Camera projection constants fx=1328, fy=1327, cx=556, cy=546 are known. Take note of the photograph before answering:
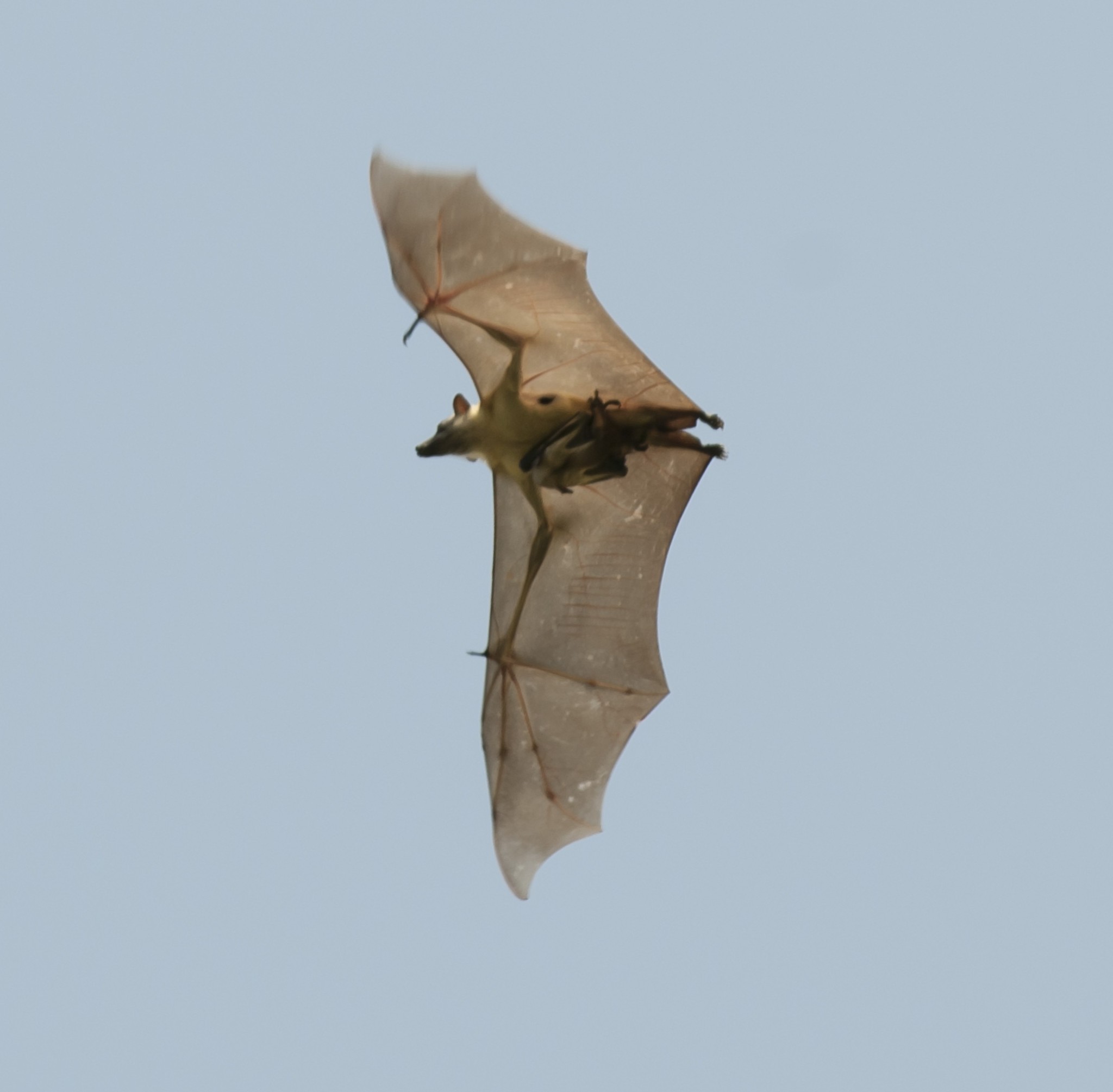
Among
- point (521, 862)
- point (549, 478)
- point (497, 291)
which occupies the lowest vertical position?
point (521, 862)

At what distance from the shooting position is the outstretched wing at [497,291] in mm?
8719

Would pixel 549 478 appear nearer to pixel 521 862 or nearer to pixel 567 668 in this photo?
pixel 567 668

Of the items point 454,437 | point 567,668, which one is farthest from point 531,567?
point 454,437

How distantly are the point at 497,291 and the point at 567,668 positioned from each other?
290 centimetres

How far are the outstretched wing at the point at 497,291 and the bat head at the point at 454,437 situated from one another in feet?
0.76

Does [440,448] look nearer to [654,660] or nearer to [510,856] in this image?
[654,660]

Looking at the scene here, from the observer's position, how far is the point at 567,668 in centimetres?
1012

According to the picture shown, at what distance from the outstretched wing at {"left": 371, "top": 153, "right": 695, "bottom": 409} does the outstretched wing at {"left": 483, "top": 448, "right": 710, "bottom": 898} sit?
0.92 m

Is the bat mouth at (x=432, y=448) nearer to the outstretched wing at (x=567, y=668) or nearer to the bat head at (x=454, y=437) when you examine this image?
the bat head at (x=454, y=437)

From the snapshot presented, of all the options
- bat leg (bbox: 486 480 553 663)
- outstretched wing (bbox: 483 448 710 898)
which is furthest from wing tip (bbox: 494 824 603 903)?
bat leg (bbox: 486 480 553 663)

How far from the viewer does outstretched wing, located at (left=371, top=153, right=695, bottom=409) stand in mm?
8719

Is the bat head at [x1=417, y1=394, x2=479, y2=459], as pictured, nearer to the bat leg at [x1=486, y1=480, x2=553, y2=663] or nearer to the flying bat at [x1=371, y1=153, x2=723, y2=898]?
the flying bat at [x1=371, y1=153, x2=723, y2=898]

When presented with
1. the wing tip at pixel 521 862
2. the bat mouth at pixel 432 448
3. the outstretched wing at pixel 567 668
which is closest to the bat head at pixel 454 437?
the bat mouth at pixel 432 448

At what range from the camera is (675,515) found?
980cm
